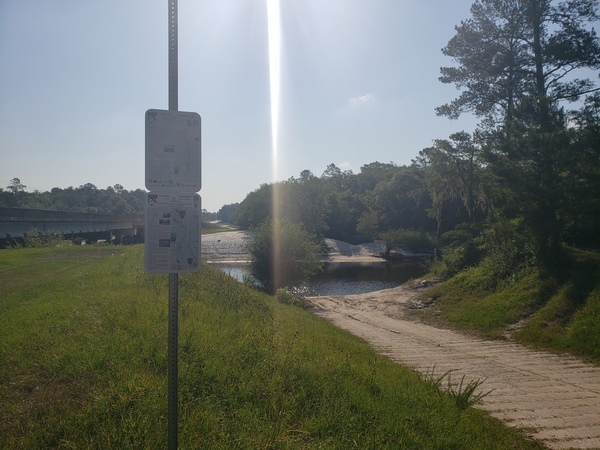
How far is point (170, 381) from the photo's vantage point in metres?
3.62

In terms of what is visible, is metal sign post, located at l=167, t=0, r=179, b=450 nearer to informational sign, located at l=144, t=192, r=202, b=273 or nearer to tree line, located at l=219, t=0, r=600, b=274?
informational sign, located at l=144, t=192, r=202, b=273

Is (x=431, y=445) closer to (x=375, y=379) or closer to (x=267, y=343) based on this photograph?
(x=375, y=379)

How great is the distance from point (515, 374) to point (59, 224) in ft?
143

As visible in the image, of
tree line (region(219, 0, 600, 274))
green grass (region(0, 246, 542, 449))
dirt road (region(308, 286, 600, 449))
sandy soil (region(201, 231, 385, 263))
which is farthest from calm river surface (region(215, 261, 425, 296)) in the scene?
green grass (region(0, 246, 542, 449))

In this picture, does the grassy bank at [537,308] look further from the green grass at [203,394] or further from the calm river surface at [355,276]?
the calm river surface at [355,276]

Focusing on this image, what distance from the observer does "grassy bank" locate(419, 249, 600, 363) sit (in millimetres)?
14352

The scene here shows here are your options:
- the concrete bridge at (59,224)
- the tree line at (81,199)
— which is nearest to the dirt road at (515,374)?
the concrete bridge at (59,224)

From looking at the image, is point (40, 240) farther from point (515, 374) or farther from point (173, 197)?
point (173, 197)

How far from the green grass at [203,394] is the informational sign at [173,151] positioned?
2.10 metres

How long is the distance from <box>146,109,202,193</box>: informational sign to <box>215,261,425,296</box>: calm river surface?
27905 mm

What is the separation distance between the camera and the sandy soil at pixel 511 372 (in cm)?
676

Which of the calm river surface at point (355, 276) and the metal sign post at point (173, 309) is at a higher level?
the metal sign post at point (173, 309)

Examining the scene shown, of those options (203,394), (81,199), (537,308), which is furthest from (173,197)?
(81,199)

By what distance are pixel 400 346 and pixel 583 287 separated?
24.5 ft
